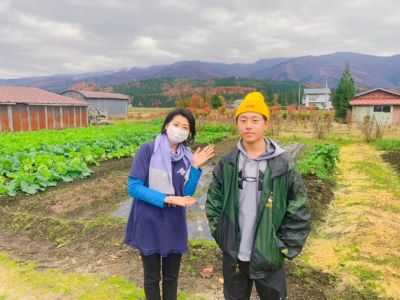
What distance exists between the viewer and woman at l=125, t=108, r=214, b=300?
8.13 feet

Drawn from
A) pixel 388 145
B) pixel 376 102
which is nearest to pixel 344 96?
pixel 376 102

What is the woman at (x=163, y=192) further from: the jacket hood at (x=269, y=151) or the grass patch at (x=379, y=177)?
the grass patch at (x=379, y=177)

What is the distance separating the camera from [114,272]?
12.2ft

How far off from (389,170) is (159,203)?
985cm

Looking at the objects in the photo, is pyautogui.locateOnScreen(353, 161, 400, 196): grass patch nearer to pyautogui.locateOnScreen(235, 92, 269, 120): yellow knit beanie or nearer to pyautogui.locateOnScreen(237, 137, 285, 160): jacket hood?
pyautogui.locateOnScreen(237, 137, 285, 160): jacket hood

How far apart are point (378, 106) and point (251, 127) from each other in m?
31.5

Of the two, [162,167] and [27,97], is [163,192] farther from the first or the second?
[27,97]

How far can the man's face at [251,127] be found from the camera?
85.7 inches

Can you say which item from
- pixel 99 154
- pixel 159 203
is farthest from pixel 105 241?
pixel 99 154

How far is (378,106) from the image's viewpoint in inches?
1149

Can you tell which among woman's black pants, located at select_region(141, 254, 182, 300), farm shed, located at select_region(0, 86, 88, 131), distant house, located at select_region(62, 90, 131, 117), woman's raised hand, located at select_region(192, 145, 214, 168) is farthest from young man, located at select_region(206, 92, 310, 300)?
distant house, located at select_region(62, 90, 131, 117)

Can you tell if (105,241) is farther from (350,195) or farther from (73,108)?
(73,108)

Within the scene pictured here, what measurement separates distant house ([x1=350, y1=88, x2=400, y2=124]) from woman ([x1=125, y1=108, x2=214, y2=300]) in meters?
29.4

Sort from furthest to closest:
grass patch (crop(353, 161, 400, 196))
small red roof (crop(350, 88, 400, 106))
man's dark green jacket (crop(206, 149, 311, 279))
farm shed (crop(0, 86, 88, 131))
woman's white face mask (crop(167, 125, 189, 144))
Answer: small red roof (crop(350, 88, 400, 106))
farm shed (crop(0, 86, 88, 131))
grass patch (crop(353, 161, 400, 196))
woman's white face mask (crop(167, 125, 189, 144))
man's dark green jacket (crop(206, 149, 311, 279))
